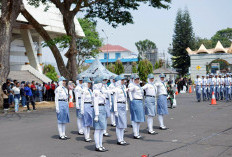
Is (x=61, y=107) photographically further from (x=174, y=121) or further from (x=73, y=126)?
(x=174, y=121)

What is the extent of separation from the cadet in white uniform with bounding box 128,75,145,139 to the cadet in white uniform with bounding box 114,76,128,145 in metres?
0.45

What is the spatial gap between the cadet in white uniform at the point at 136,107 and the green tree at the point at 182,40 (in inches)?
2248

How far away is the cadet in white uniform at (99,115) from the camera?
335 inches

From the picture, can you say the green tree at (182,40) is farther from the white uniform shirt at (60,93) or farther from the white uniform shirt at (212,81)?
the white uniform shirt at (60,93)

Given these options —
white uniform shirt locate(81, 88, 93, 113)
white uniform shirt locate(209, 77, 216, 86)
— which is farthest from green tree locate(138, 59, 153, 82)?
white uniform shirt locate(81, 88, 93, 113)

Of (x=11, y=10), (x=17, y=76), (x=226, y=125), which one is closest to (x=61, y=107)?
(x=226, y=125)

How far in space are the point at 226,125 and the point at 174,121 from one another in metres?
2.48

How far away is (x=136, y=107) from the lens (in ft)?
33.9

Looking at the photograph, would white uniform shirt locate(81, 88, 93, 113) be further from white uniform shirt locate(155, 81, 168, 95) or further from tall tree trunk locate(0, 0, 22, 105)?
tall tree trunk locate(0, 0, 22, 105)

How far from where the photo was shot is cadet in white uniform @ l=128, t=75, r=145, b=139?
10.2m

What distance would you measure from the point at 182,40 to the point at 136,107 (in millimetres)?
58450

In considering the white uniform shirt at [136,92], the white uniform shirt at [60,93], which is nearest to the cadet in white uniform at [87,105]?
the white uniform shirt at [60,93]

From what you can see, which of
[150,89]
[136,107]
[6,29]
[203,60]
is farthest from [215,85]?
[203,60]

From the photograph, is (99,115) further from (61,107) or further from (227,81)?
(227,81)
